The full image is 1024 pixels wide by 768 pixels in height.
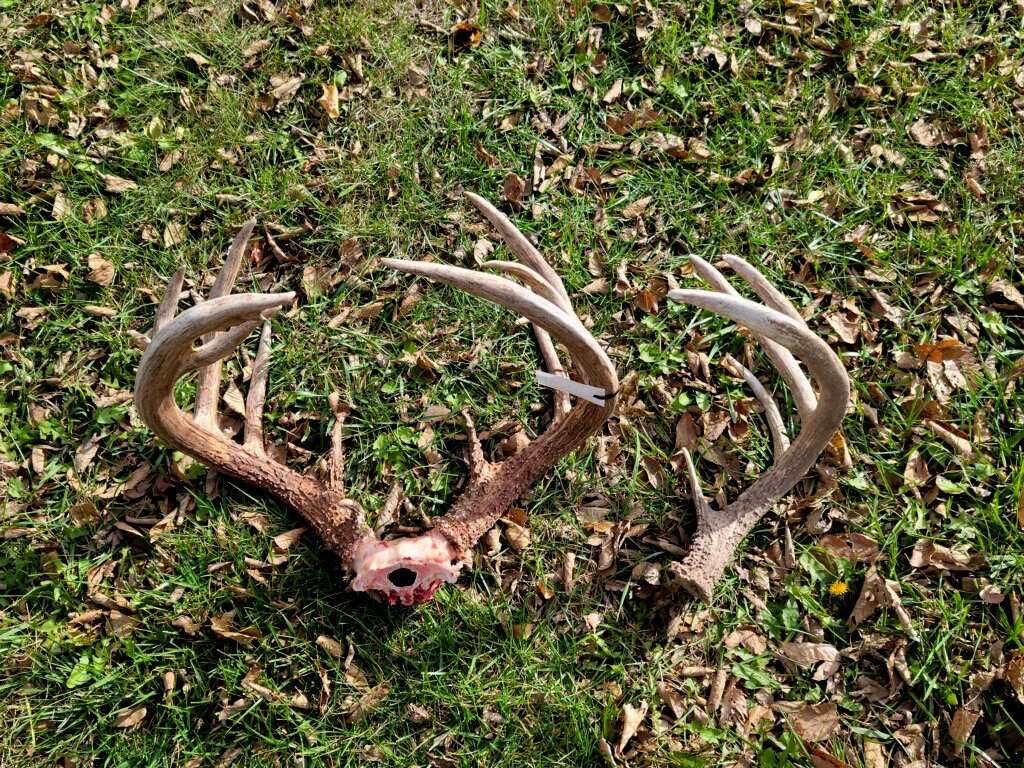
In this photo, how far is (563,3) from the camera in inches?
180

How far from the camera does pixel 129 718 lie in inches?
136

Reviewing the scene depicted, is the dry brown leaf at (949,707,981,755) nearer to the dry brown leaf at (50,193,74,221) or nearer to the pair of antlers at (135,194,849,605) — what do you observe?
the pair of antlers at (135,194,849,605)

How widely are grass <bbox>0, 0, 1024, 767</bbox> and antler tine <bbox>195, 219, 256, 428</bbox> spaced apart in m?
0.48

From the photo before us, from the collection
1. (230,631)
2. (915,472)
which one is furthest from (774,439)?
(230,631)

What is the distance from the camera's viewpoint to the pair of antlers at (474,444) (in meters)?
2.86

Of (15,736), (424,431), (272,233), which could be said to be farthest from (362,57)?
(15,736)

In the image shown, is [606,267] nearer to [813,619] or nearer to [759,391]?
[759,391]

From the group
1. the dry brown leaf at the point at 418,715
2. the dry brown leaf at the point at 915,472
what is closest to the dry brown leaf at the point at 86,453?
the dry brown leaf at the point at 418,715

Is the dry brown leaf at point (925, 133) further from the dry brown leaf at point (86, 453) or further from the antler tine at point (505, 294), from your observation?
the dry brown leaf at point (86, 453)

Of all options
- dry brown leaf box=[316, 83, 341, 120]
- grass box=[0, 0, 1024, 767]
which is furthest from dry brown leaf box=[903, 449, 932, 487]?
dry brown leaf box=[316, 83, 341, 120]

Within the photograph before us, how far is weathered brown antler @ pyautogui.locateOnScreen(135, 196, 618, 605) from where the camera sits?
2.88 m

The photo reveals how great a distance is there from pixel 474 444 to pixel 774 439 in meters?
1.30

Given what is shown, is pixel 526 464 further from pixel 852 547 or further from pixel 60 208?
pixel 60 208

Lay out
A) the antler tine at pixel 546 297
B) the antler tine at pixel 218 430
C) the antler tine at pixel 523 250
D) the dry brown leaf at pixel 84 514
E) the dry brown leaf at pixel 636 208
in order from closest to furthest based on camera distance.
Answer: the antler tine at pixel 218 430, the antler tine at pixel 546 297, the antler tine at pixel 523 250, the dry brown leaf at pixel 84 514, the dry brown leaf at pixel 636 208
